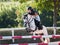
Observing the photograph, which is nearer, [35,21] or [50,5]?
[35,21]

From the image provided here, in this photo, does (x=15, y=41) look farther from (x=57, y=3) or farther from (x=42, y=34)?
(x=57, y=3)

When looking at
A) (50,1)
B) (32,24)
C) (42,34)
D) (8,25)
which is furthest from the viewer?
(8,25)

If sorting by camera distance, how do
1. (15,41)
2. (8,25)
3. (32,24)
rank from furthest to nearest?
(8,25) → (15,41) → (32,24)

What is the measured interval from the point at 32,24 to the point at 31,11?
47cm

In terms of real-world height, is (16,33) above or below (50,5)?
below

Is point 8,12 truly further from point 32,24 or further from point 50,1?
point 32,24

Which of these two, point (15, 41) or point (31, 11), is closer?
point (31, 11)

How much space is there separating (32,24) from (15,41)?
4604 millimetres

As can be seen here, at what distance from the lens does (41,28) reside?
9914mm

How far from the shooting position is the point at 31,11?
9.88 meters

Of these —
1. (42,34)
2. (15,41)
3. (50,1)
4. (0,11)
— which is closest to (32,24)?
(42,34)

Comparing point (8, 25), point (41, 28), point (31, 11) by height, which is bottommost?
point (8, 25)

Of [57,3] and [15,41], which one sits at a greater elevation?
[57,3]

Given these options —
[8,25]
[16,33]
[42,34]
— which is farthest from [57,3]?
[42,34]
